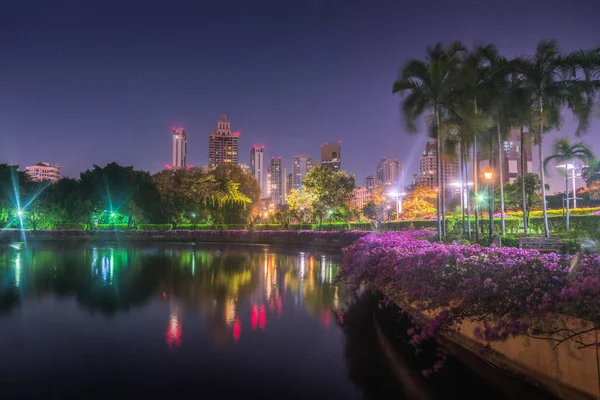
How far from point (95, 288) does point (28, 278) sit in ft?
12.7

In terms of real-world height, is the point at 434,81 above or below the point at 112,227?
above

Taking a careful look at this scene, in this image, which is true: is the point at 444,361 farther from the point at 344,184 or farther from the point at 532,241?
the point at 344,184

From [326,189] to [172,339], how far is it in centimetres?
4173

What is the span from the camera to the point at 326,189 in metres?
48.7

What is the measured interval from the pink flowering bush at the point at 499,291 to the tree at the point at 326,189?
4031cm

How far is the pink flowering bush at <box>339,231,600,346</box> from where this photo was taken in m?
4.80

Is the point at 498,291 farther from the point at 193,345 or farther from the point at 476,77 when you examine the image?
the point at 476,77

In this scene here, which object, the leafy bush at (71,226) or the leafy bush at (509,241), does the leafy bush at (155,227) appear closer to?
the leafy bush at (71,226)

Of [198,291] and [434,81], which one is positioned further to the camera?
[434,81]

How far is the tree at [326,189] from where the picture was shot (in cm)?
4881

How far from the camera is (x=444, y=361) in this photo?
6137 mm

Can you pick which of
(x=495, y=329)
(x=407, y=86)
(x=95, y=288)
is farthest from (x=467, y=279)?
(x=407, y=86)

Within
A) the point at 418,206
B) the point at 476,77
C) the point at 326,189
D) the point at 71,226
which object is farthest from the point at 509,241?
the point at 71,226

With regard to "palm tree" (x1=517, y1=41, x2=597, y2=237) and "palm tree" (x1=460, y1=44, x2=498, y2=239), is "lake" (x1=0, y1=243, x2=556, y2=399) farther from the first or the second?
"palm tree" (x1=517, y1=41, x2=597, y2=237)
